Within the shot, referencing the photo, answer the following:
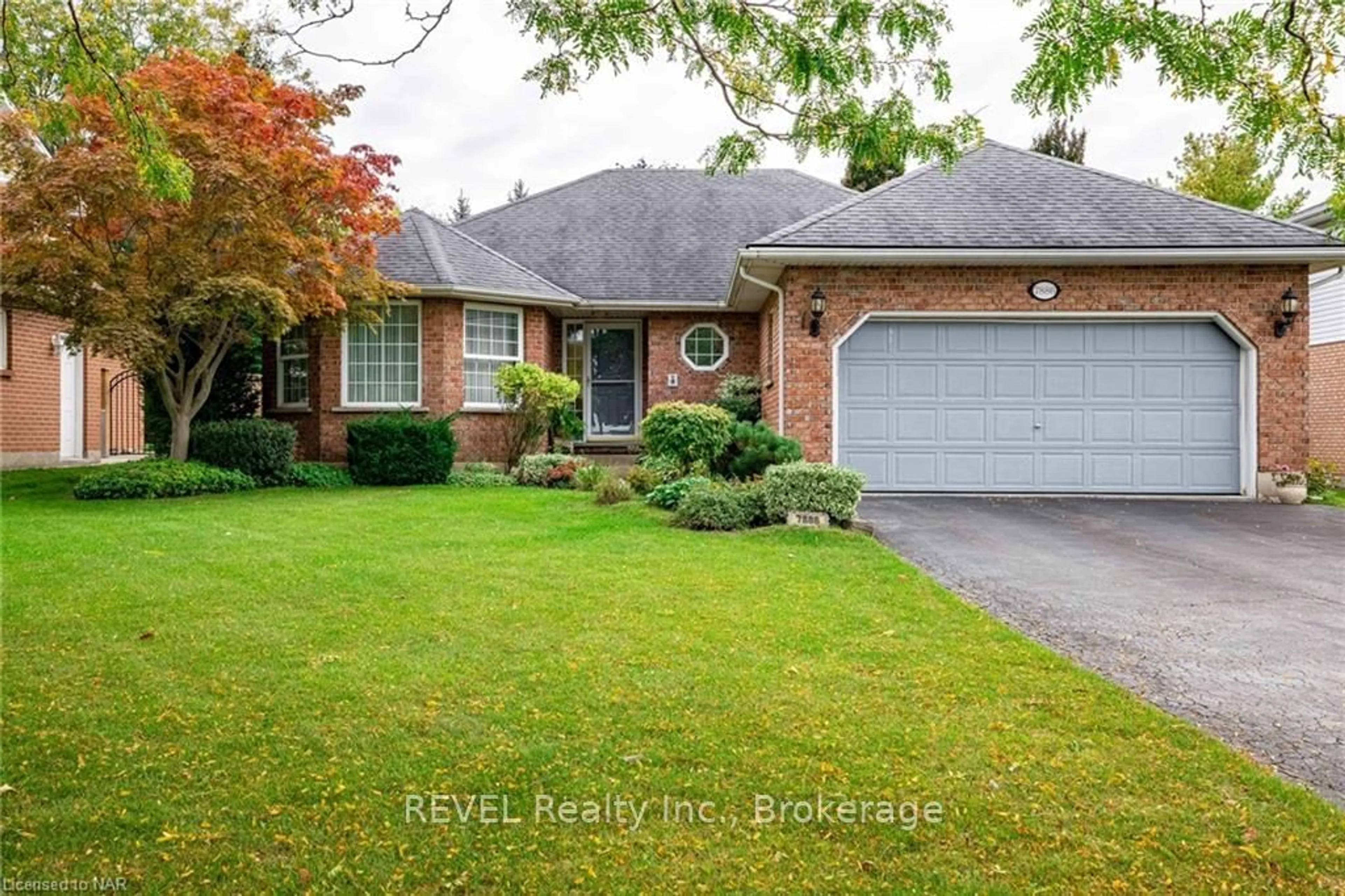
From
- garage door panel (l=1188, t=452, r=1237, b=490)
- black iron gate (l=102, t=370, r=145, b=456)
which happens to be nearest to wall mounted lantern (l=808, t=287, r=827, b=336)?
garage door panel (l=1188, t=452, r=1237, b=490)

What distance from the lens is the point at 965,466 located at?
448 inches

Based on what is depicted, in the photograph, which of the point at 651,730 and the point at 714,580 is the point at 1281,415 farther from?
the point at 651,730

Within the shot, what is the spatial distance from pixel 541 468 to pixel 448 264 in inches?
156

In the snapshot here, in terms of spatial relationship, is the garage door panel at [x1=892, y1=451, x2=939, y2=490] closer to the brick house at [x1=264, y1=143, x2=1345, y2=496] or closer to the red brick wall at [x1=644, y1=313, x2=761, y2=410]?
the brick house at [x1=264, y1=143, x2=1345, y2=496]

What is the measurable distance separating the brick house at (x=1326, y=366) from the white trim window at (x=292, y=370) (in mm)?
16559

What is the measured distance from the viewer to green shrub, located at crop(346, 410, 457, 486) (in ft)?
41.1

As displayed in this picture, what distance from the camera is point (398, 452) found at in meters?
12.5

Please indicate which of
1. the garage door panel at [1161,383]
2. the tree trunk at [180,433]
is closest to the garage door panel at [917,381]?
the garage door panel at [1161,383]

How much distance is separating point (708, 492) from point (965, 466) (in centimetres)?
453

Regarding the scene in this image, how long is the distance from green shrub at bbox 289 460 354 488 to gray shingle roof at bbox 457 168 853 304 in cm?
497

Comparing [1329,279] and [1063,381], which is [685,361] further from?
[1329,279]

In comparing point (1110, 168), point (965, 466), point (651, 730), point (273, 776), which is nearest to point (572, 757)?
point (651, 730)

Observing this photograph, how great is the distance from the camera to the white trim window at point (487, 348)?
13930 millimetres

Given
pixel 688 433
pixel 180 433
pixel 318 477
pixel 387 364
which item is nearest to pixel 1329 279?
pixel 688 433
